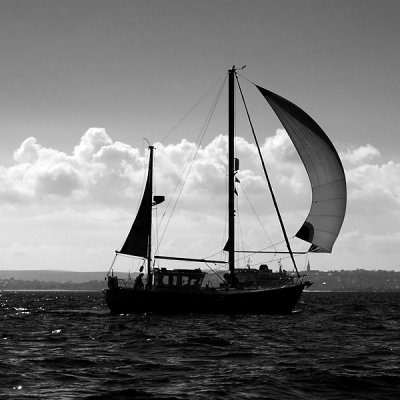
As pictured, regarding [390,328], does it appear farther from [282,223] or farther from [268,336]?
[282,223]

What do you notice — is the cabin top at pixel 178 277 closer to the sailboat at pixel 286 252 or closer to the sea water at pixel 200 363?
the sailboat at pixel 286 252

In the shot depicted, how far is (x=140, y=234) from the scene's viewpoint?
150 ft

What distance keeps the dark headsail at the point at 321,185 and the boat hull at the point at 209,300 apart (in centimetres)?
409

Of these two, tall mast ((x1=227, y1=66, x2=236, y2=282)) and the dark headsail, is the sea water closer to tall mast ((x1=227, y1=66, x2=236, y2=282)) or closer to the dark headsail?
the dark headsail

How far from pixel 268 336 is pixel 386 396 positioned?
42.3 feet

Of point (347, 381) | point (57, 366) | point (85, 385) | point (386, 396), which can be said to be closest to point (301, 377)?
point (347, 381)

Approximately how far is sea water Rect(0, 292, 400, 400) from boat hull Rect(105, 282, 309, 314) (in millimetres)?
9416

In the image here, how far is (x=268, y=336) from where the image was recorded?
27578mm

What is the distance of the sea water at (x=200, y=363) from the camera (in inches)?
595

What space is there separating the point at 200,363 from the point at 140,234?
26.9 meters

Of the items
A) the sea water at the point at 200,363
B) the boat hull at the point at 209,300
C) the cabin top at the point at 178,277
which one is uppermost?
the cabin top at the point at 178,277

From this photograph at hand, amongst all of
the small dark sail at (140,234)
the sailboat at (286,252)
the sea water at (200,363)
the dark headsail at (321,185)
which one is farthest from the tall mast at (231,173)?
the sea water at (200,363)

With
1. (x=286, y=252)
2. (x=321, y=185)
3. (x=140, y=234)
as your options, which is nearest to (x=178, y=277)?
(x=140, y=234)

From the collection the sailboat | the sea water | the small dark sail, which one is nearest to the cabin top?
the sailboat
